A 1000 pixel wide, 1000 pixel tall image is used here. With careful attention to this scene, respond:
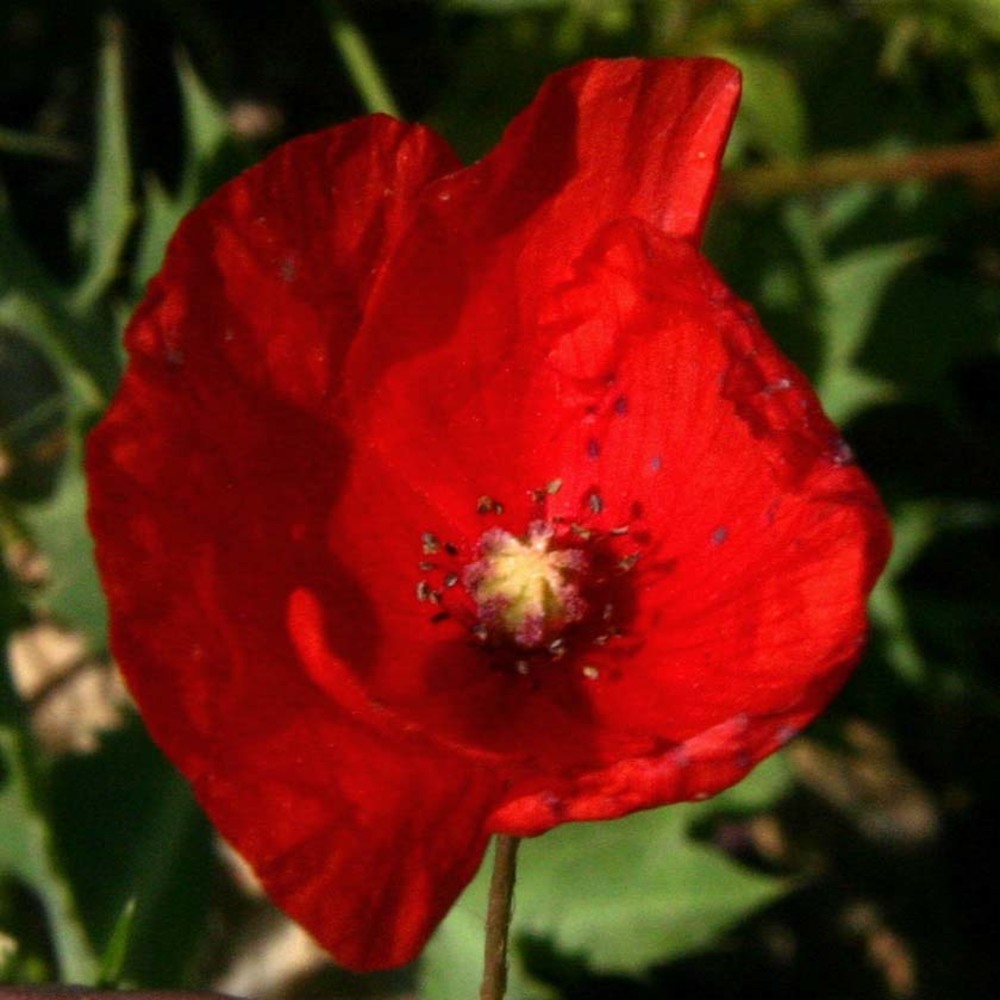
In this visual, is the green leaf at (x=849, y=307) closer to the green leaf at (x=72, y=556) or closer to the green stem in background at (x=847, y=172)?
the green stem in background at (x=847, y=172)

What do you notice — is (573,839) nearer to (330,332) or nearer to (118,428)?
(330,332)

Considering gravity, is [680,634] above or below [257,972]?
above

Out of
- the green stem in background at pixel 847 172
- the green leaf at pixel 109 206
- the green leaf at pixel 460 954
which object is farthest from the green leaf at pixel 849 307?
the green leaf at pixel 109 206

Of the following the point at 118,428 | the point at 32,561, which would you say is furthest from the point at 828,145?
the point at 118,428

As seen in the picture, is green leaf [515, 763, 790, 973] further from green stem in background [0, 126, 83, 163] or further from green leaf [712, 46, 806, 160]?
green stem in background [0, 126, 83, 163]

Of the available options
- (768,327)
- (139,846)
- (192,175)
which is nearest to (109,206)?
(192,175)

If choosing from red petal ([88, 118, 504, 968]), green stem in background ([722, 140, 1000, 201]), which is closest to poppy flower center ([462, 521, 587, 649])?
red petal ([88, 118, 504, 968])

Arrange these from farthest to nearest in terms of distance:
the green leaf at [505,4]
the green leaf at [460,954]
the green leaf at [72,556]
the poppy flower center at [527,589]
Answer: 1. the green leaf at [505,4]
2. the green leaf at [72,556]
3. the green leaf at [460,954]
4. the poppy flower center at [527,589]
